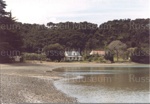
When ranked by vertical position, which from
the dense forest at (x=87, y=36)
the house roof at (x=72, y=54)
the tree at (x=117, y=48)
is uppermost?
the dense forest at (x=87, y=36)

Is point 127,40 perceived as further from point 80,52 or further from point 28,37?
point 28,37

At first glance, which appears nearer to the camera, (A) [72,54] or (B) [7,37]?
(B) [7,37]

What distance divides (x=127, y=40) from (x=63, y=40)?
22.6 meters

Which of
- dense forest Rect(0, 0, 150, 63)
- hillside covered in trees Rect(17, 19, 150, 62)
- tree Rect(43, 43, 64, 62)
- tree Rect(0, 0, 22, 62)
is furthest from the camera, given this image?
hillside covered in trees Rect(17, 19, 150, 62)

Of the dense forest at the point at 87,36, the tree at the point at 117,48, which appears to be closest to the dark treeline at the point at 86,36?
the dense forest at the point at 87,36

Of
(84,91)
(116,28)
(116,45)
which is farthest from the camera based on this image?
(116,28)

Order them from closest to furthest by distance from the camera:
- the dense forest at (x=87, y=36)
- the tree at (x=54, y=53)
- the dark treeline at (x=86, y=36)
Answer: the tree at (x=54, y=53)
the dense forest at (x=87, y=36)
the dark treeline at (x=86, y=36)

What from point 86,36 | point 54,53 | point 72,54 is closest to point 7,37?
point 54,53

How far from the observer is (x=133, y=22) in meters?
130

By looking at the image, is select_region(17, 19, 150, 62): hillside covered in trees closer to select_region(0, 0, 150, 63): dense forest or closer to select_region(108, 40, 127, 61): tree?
select_region(0, 0, 150, 63): dense forest

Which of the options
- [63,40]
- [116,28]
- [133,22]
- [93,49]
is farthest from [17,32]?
[133,22]

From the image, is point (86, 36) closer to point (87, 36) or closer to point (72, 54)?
point (87, 36)

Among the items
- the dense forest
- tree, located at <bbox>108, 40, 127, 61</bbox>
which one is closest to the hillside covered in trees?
the dense forest

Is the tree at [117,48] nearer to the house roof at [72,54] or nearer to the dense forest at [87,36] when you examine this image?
the dense forest at [87,36]
